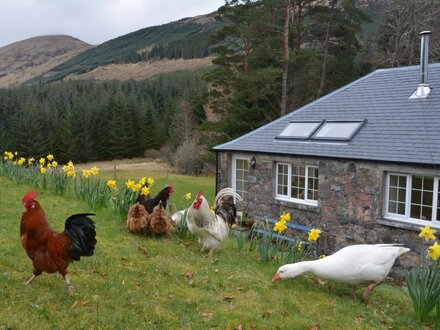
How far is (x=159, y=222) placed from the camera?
8.11 m

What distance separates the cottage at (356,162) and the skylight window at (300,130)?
44 mm

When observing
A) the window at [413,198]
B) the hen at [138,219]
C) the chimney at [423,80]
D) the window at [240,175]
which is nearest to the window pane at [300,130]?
the window at [240,175]

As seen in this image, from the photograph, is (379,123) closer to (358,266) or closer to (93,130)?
(358,266)

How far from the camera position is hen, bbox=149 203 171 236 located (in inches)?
317

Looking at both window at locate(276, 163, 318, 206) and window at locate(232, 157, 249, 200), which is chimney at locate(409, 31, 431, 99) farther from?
window at locate(232, 157, 249, 200)

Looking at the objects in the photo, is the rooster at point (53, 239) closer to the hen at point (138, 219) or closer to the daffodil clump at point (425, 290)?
the hen at point (138, 219)

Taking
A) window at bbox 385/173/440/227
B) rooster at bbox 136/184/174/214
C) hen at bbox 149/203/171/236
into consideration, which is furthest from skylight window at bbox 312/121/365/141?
hen at bbox 149/203/171/236

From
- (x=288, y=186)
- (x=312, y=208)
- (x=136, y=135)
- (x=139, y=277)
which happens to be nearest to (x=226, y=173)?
(x=288, y=186)

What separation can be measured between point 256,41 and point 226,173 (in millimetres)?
15760

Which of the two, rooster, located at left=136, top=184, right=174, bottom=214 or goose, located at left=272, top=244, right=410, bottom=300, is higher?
rooster, located at left=136, top=184, right=174, bottom=214

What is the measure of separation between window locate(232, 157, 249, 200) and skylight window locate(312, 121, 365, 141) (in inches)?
140

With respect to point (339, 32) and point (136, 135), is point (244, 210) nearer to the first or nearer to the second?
point (339, 32)

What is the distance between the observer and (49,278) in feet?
17.8

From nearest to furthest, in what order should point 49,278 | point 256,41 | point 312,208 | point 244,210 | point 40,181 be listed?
point 49,278 < point 40,181 < point 312,208 < point 244,210 < point 256,41
